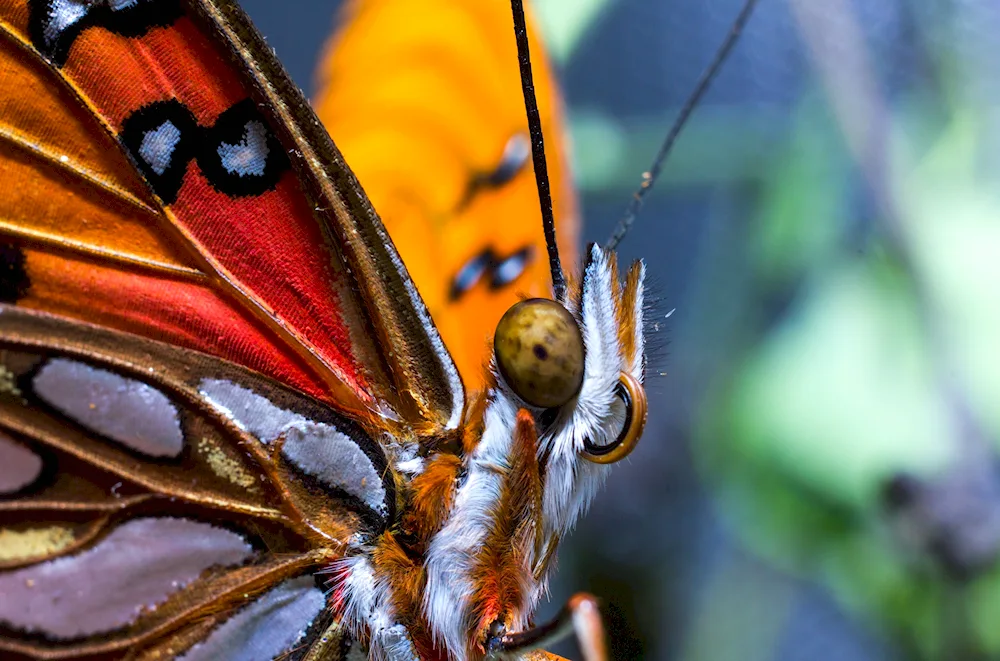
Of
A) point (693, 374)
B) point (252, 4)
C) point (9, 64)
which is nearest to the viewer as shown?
point (9, 64)

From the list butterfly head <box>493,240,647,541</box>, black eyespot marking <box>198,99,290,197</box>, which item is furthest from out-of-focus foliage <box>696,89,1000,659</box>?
black eyespot marking <box>198,99,290,197</box>

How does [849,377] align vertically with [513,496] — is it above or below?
above

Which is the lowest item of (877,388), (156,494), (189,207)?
(156,494)

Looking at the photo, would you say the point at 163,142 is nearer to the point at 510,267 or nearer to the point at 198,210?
the point at 198,210

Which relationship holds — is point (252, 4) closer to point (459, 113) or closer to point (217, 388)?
point (459, 113)

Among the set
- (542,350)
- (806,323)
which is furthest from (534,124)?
(806,323)

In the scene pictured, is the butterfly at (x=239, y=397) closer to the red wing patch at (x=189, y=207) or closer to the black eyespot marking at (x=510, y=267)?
the red wing patch at (x=189, y=207)

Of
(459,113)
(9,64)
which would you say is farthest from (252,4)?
(9,64)

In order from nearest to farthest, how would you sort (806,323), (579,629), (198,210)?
(579,629), (198,210), (806,323)
